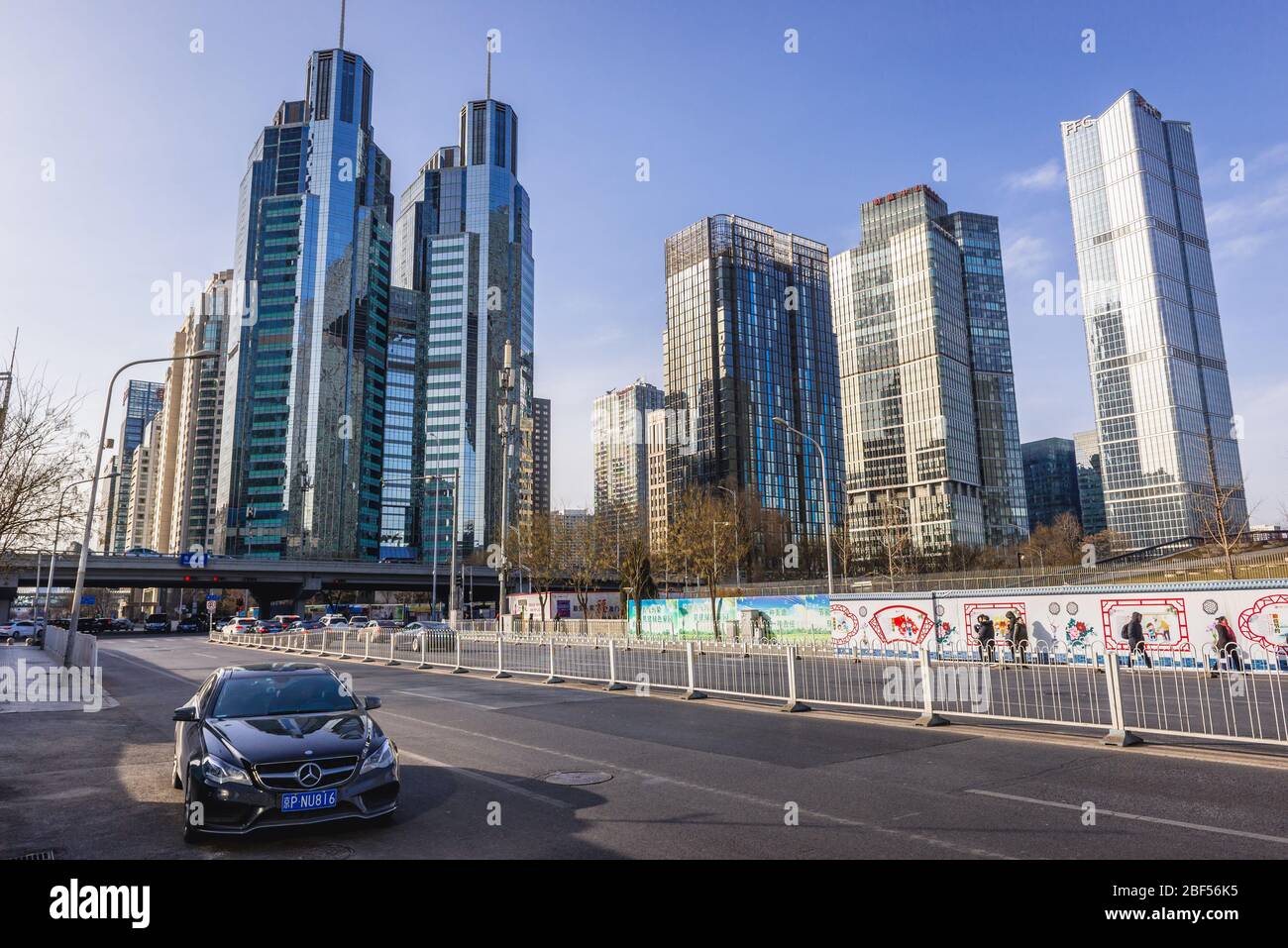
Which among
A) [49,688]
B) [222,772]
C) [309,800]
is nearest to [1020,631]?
[309,800]

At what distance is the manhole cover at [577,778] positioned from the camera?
27.8 ft

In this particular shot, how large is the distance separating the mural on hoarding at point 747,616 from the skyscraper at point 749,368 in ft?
355

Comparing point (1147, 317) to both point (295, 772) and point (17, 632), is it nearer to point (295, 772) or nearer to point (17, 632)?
point (17, 632)

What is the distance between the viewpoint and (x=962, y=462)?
151000 mm

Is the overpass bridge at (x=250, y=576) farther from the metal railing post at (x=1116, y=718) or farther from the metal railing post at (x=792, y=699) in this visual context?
the metal railing post at (x=1116, y=718)

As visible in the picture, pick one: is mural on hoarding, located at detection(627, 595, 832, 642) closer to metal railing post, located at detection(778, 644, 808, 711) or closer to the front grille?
metal railing post, located at detection(778, 644, 808, 711)

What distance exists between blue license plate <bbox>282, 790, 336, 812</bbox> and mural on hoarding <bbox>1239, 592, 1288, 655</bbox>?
77.2 ft

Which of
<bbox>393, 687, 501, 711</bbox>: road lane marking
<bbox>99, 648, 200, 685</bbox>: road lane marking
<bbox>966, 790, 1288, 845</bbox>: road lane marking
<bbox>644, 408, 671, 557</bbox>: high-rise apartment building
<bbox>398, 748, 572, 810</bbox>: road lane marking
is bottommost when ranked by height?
<bbox>99, 648, 200, 685</bbox>: road lane marking

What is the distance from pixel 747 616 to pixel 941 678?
19789 mm

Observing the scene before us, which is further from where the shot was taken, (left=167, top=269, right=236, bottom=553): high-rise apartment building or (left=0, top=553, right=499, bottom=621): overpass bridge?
(left=167, top=269, right=236, bottom=553): high-rise apartment building

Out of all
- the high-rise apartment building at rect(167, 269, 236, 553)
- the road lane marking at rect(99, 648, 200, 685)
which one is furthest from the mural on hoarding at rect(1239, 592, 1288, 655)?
the high-rise apartment building at rect(167, 269, 236, 553)

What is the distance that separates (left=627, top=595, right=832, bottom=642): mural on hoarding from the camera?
32.9 metres
